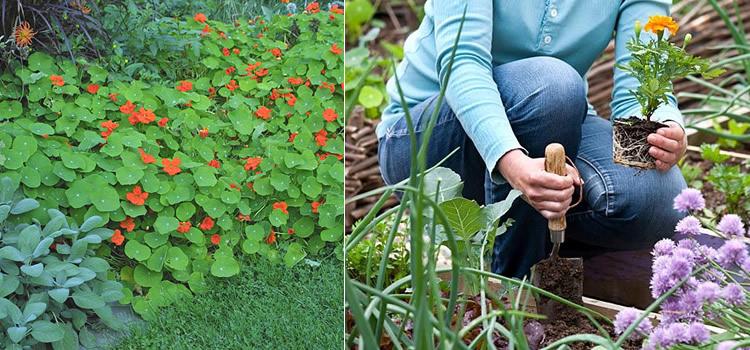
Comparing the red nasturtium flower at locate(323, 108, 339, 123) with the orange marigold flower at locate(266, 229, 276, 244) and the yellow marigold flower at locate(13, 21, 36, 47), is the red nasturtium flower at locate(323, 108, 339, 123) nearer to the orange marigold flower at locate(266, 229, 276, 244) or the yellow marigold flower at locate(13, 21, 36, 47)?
the orange marigold flower at locate(266, 229, 276, 244)

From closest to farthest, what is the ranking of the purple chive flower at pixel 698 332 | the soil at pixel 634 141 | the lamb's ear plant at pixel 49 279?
1. the purple chive flower at pixel 698 332
2. the lamb's ear plant at pixel 49 279
3. the soil at pixel 634 141

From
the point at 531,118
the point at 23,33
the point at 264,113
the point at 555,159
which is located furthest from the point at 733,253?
the point at 23,33

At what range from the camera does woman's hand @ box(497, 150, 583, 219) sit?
1681 mm

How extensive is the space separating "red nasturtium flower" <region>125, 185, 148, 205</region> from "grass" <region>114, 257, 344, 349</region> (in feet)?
0.59

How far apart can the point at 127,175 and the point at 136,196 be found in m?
0.04

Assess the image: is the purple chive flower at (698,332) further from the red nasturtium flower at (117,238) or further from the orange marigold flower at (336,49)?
the red nasturtium flower at (117,238)

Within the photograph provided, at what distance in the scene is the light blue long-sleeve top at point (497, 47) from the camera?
5.98 feet

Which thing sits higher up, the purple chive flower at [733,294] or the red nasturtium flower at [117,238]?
the purple chive flower at [733,294]

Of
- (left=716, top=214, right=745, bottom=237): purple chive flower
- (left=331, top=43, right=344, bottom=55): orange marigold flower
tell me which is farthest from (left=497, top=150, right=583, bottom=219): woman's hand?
(left=331, top=43, right=344, bottom=55): orange marigold flower

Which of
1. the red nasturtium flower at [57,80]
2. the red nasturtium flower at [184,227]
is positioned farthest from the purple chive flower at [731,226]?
the red nasturtium flower at [57,80]

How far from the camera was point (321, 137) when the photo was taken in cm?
163

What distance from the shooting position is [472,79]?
6.04 feet

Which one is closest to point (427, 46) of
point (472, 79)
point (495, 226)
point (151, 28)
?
point (472, 79)

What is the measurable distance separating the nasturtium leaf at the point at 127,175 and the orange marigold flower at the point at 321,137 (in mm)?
303
